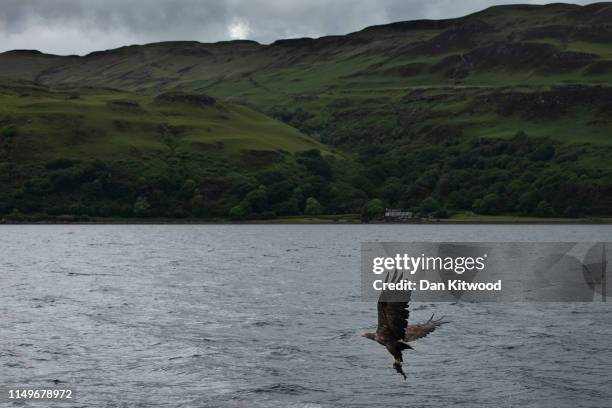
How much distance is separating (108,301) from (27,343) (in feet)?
69.6

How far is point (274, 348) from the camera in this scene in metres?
50.1

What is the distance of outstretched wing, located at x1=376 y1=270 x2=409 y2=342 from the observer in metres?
24.5

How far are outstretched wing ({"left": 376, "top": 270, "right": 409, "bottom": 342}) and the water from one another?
12.9m

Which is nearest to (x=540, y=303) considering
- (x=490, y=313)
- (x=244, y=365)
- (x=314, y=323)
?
(x=490, y=313)

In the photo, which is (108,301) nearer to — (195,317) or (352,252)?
(195,317)

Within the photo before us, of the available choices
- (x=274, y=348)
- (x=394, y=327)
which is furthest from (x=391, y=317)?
(x=274, y=348)

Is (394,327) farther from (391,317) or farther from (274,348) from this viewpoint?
(274,348)

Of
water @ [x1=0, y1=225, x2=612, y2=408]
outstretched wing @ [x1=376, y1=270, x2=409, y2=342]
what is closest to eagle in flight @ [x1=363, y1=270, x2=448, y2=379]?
outstretched wing @ [x1=376, y1=270, x2=409, y2=342]

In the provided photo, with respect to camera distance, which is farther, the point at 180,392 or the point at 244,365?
the point at 244,365

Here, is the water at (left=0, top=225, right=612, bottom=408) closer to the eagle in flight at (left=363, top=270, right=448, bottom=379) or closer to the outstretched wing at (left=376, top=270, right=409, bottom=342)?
the eagle in flight at (left=363, top=270, right=448, bottom=379)

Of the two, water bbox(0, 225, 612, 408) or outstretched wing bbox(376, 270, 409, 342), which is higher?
outstretched wing bbox(376, 270, 409, 342)

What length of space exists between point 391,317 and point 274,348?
2616cm

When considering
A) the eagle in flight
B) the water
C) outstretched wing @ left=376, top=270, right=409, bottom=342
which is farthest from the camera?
the water

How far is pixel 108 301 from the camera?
72.2 meters
